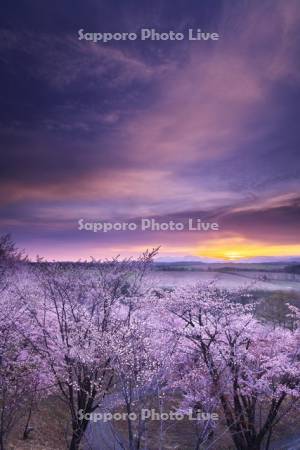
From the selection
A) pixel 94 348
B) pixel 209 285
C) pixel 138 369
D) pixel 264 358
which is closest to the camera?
pixel 138 369

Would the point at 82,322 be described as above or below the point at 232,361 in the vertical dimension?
above

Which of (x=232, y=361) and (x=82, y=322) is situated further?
(x=232, y=361)

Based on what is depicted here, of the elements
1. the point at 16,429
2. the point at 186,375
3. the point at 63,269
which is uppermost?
the point at 63,269

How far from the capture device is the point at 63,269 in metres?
13.9

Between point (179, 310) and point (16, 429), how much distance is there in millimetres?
6741

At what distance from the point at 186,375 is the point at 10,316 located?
20.7ft

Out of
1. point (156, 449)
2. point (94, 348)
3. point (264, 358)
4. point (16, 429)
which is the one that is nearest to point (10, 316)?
point (94, 348)

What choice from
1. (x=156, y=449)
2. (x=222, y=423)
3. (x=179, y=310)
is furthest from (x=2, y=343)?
(x=222, y=423)

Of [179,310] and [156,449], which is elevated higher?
[179,310]

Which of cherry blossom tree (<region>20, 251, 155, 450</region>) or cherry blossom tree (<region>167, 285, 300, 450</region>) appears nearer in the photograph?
cherry blossom tree (<region>20, 251, 155, 450</region>)

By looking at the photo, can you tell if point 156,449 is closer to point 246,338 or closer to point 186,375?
point 186,375

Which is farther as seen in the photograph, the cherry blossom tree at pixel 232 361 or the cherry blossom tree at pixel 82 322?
the cherry blossom tree at pixel 232 361

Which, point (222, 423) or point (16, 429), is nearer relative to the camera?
point (16, 429)

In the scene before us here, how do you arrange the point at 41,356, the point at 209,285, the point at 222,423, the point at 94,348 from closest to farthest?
the point at 94,348 → the point at 41,356 → the point at 209,285 → the point at 222,423
